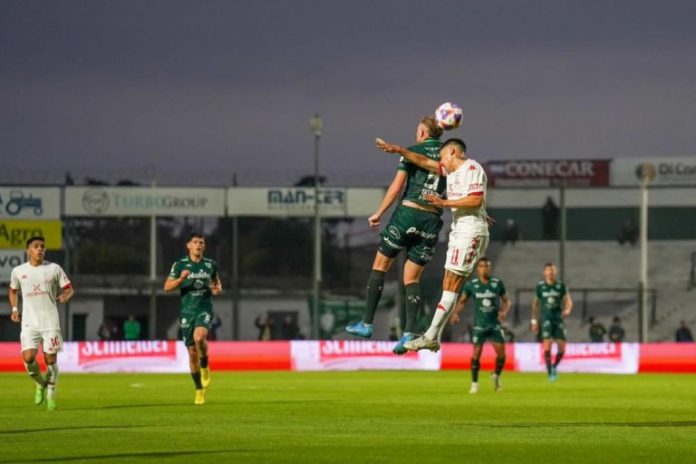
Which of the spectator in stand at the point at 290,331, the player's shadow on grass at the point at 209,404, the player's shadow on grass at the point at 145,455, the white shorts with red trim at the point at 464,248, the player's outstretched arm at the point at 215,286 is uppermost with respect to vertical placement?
the white shorts with red trim at the point at 464,248

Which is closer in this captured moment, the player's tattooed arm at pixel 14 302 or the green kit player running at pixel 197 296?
the player's tattooed arm at pixel 14 302

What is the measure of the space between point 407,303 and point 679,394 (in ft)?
40.5

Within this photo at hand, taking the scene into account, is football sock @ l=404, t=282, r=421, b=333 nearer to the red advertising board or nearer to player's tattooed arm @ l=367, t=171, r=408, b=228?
player's tattooed arm @ l=367, t=171, r=408, b=228

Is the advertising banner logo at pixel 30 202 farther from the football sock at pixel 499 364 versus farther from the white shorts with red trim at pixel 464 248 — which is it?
the white shorts with red trim at pixel 464 248

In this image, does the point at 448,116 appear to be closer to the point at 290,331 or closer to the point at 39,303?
the point at 39,303

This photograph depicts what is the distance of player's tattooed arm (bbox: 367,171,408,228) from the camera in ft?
57.9

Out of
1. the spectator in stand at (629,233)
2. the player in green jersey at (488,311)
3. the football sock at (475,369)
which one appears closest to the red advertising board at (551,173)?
the spectator in stand at (629,233)

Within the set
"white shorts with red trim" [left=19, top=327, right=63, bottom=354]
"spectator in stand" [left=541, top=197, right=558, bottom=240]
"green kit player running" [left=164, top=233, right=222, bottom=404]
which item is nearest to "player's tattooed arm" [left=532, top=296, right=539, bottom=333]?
"green kit player running" [left=164, top=233, right=222, bottom=404]

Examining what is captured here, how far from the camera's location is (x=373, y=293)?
18922mm

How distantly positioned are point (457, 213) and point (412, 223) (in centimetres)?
52

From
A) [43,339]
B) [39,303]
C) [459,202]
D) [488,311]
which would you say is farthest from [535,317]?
[459,202]

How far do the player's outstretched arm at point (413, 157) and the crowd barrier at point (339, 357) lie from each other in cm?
2716

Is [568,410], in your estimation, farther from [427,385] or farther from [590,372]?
[590,372]

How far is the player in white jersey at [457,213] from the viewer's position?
1766 centimetres
